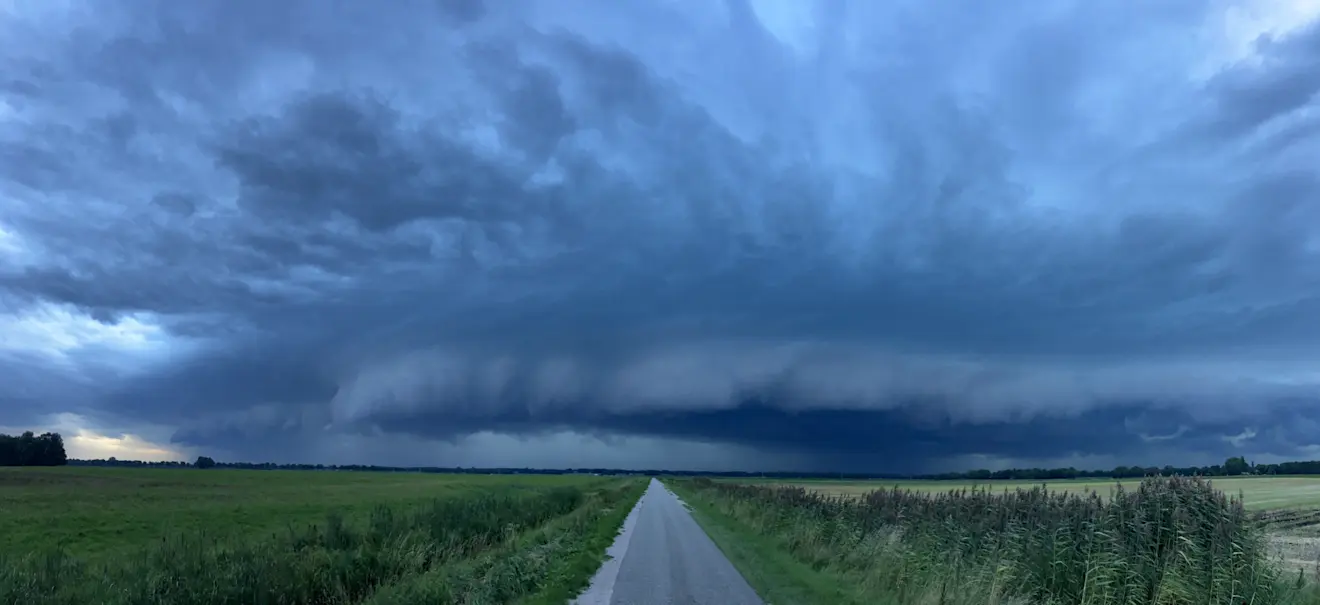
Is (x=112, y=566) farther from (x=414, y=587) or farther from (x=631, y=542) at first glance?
(x=631, y=542)

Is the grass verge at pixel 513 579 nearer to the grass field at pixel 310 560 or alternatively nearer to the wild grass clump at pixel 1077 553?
the grass field at pixel 310 560

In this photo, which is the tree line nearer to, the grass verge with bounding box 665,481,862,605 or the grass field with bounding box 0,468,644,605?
the grass field with bounding box 0,468,644,605

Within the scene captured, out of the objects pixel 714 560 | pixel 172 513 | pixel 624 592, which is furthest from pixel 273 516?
pixel 624 592

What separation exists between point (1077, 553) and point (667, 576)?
982 centimetres

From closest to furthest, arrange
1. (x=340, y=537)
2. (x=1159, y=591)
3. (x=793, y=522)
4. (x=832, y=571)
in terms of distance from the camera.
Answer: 1. (x=1159, y=591)
2. (x=832, y=571)
3. (x=340, y=537)
4. (x=793, y=522)

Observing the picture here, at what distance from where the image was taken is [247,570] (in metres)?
18.7

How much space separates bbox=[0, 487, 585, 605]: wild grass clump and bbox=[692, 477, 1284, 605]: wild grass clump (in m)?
13.2

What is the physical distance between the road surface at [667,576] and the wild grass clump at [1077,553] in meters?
3.18

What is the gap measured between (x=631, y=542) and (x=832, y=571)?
11190mm

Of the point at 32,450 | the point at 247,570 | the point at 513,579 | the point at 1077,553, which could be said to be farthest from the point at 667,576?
Answer: the point at 32,450

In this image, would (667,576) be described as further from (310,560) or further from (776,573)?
(310,560)

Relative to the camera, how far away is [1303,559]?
73.5 ft

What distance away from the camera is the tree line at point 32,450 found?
157 metres

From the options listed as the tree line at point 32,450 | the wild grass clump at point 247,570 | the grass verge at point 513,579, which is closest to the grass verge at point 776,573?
the grass verge at point 513,579
